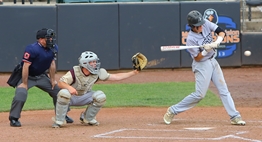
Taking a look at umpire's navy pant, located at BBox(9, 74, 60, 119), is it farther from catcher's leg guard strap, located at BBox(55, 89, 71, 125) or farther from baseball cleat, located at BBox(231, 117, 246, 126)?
baseball cleat, located at BBox(231, 117, 246, 126)

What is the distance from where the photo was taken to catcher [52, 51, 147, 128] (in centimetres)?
798

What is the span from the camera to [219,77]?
8.19 metres

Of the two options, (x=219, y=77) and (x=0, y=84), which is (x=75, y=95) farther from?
(x=0, y=84)

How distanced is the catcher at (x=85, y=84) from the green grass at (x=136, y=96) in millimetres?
2479

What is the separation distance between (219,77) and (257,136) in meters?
1.30

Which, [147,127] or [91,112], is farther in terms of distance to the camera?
[91,112]

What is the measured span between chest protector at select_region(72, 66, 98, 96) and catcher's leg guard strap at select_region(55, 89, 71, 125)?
292mm

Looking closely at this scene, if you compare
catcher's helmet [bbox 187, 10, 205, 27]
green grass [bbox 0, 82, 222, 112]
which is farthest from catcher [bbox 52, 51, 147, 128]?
green grass [bbox 0, 82, 222, 112]

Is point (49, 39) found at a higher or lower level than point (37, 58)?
higher

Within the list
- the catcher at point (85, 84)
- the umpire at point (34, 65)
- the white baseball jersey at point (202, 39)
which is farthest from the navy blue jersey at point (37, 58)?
the white baseball jersey at point (202, 39)

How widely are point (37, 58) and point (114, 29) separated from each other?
6.77m

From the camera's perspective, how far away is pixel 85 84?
818 centimetres

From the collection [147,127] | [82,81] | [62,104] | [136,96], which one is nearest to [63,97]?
[62,104]

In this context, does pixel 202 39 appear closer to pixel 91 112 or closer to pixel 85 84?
pixel 85 84
